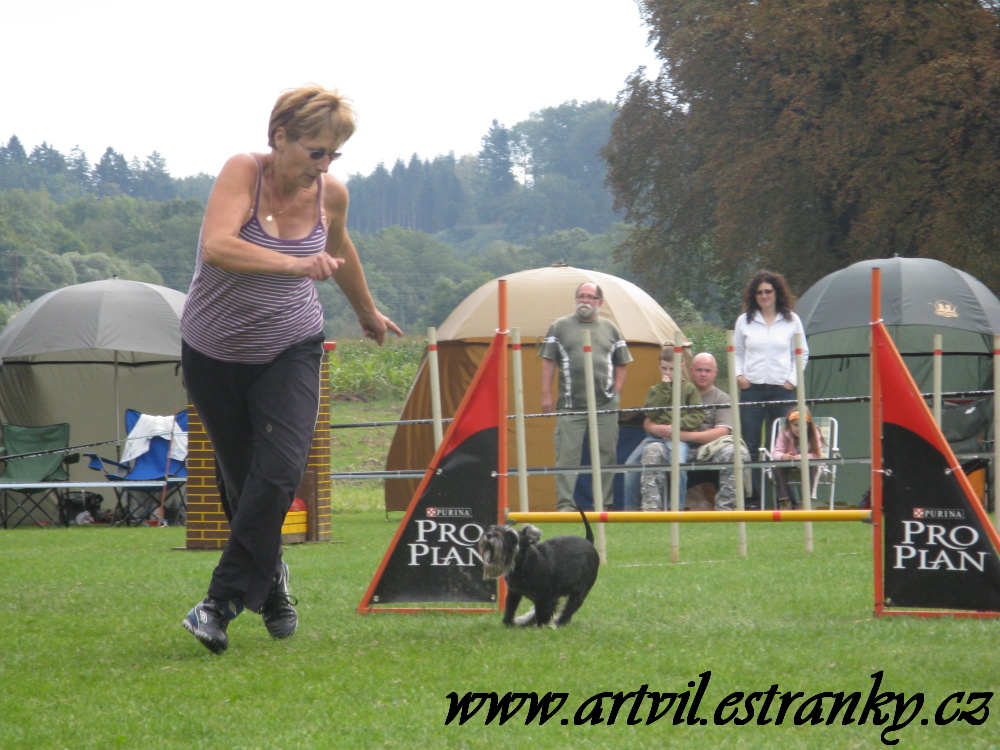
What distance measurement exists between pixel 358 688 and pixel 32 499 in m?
10.4

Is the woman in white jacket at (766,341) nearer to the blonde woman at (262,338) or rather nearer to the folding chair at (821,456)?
the folding chair at (821,456)

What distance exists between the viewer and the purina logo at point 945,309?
11688mm

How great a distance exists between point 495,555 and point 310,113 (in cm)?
174

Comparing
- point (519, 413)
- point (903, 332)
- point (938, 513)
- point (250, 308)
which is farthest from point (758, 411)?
point (250, 308)

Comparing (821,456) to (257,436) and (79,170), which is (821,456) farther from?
(79,170)

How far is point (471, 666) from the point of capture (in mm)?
3404

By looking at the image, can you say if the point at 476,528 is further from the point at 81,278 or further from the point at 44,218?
the point at 44,218

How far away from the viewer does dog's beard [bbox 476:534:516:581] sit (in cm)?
423

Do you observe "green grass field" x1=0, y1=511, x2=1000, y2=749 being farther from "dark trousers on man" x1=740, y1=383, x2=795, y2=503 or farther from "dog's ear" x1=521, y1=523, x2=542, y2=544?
"dark trousers on man" x1=740, y1=383, x2=795, y2=503

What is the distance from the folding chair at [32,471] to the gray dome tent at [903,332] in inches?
321

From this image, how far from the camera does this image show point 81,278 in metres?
60.9

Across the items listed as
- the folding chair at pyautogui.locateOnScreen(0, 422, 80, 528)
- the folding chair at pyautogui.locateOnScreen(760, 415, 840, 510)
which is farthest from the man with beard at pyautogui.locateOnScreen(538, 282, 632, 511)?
the folding chair at pyautogui.locateOnScreen(0, 422, 80, 528)

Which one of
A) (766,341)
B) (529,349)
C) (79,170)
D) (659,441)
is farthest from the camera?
(79,170)

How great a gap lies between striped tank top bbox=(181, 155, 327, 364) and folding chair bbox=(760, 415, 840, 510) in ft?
19.6
